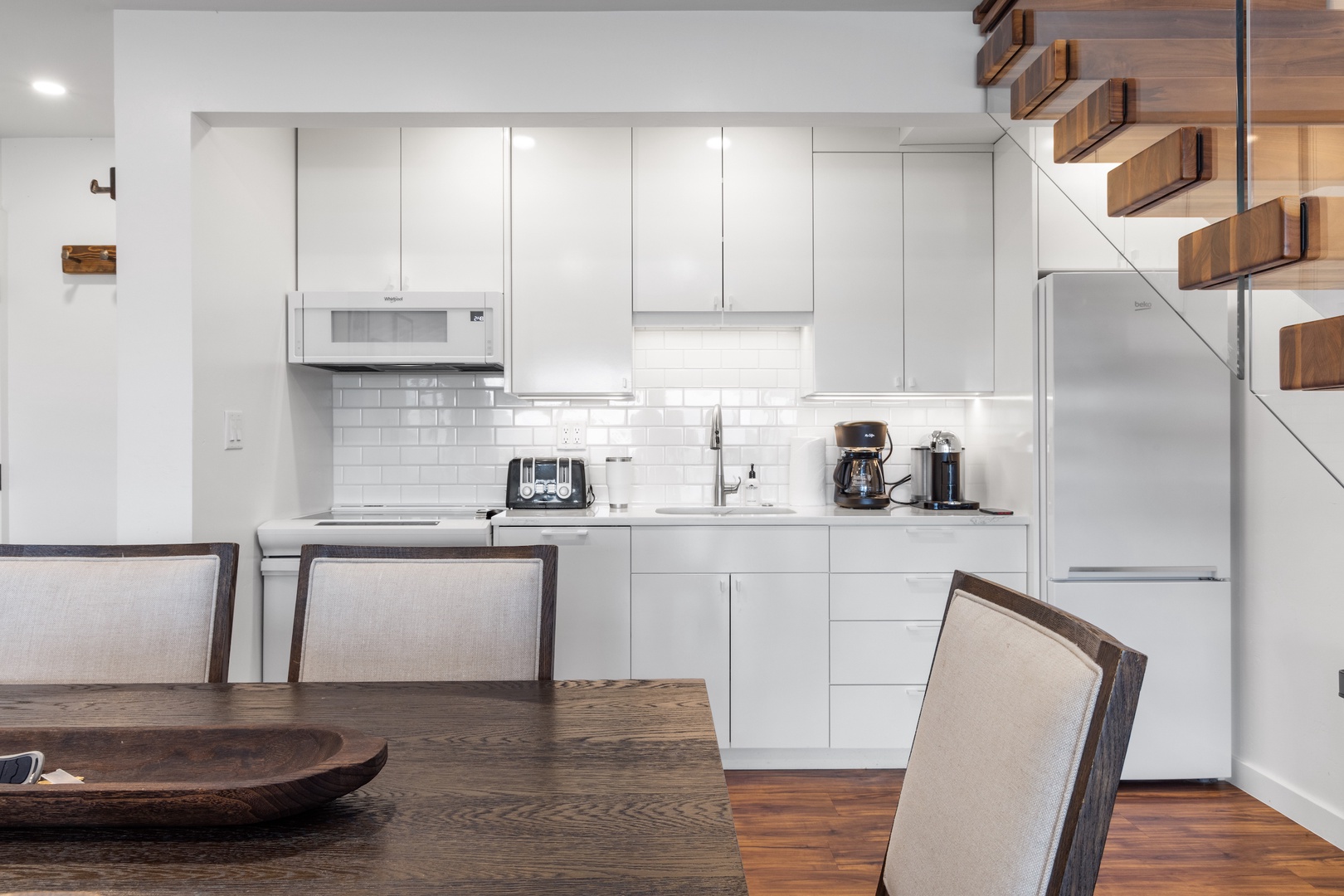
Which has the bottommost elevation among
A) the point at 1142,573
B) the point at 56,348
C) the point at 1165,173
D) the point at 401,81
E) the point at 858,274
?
the point at 1142,573

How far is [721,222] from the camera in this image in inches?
124

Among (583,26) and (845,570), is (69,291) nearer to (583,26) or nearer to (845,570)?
(583,26)

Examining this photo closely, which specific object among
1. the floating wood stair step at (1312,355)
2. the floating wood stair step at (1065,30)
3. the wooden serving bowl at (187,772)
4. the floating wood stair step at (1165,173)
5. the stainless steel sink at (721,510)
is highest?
the floating wood stair step at (1065,30)

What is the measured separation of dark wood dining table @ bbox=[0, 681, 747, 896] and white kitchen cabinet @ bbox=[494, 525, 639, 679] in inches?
60.4

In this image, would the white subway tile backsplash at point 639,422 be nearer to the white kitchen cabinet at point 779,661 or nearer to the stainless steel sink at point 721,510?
the stainless steel sink at point 721,510

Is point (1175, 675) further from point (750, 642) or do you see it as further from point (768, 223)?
point (768, 223)

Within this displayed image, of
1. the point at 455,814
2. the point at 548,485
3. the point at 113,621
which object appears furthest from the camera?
the point at 548,485

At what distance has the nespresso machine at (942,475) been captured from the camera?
10.2 ft

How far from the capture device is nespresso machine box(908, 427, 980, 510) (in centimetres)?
310

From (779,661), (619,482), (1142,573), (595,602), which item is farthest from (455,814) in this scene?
(1142,573)

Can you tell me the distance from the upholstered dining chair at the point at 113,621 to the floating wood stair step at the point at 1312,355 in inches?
75.6

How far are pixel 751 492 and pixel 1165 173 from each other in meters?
2.04

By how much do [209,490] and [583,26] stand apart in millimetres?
1752

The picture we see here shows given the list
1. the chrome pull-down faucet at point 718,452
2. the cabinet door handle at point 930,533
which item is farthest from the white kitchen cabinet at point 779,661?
the chrome pull-down faucet at point 718,452
